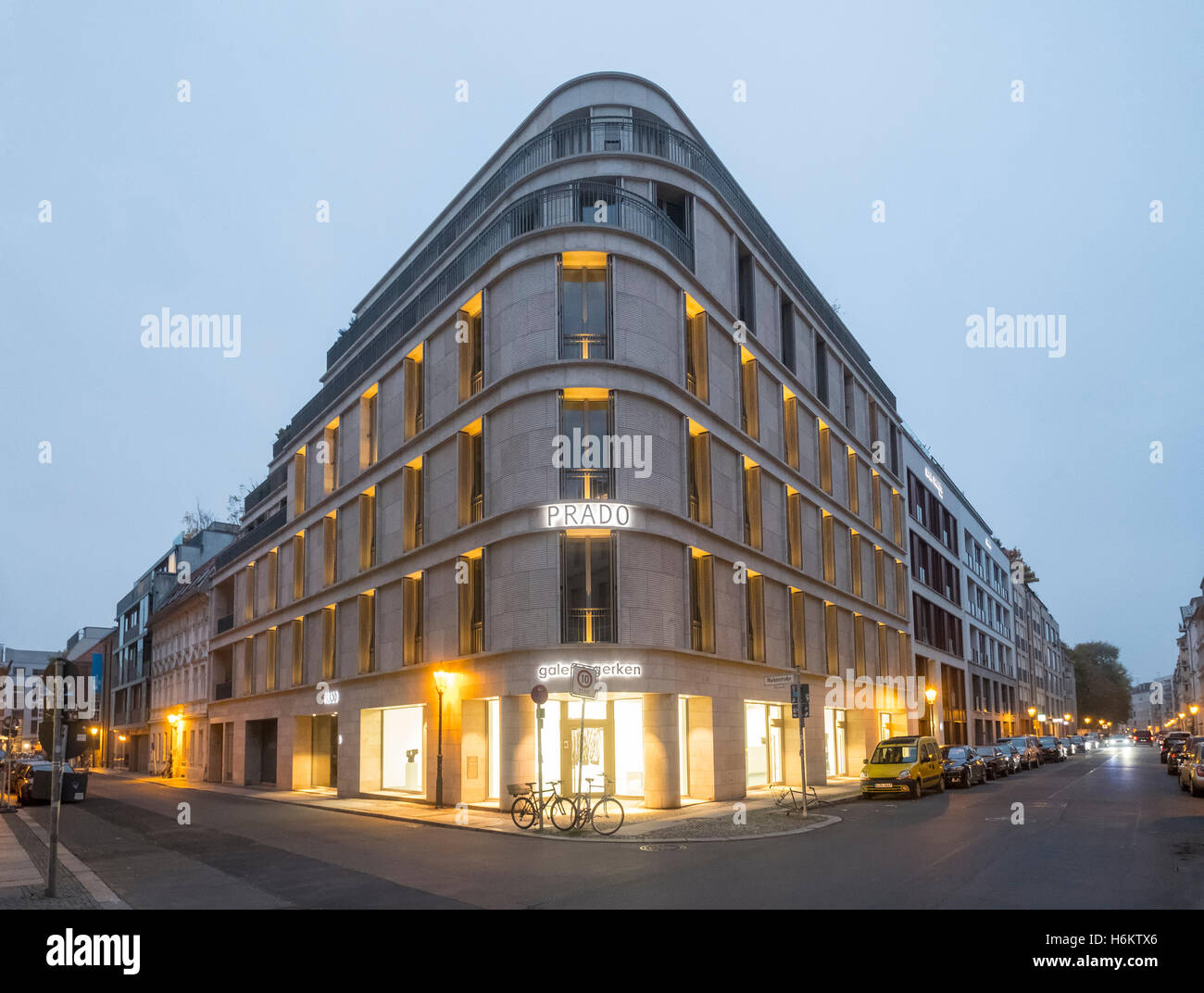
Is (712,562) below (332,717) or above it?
above

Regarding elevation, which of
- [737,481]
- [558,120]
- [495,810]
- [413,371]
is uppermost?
[558,120]

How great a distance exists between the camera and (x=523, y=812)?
72.0 feet

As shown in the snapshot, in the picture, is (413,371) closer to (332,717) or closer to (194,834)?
(332,717)

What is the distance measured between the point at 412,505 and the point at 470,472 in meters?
4.08

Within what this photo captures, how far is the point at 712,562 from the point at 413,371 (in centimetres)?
1244

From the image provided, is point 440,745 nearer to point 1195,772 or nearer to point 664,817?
point 664,817

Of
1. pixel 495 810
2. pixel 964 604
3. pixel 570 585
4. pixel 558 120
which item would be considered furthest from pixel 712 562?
pixel 964 604

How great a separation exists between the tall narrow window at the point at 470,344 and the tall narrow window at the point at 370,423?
688cm

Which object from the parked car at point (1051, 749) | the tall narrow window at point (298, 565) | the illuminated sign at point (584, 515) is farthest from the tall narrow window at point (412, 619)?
the parked car at point (1051, 749)

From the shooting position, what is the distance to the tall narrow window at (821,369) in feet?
141

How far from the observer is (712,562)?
3017 centimetres

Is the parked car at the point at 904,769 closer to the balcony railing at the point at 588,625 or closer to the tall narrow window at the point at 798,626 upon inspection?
the tall narrow window at the point at 798,626

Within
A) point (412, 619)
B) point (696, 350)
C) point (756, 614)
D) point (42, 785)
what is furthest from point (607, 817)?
point (42, 785)

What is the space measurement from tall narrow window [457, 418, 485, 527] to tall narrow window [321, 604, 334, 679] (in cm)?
1145
